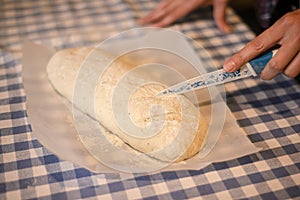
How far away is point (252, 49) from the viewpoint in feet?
3.38

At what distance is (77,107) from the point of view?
3.65ft

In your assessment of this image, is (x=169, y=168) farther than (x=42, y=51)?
No

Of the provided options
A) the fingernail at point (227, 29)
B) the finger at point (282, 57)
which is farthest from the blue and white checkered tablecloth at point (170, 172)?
the finger at point (282, 57)

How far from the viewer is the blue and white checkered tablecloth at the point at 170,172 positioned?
91 centimetres

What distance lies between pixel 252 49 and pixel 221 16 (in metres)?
0.47

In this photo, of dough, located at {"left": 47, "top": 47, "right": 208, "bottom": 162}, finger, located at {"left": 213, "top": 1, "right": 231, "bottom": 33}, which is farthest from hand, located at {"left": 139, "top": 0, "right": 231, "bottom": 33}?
dough, located at {"left": 47, "top": 47, "right": 208, "bottom": 162}

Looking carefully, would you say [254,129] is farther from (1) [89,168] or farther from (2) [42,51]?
(2) [42,51]

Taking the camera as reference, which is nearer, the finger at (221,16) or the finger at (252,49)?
the finger at (252,49)

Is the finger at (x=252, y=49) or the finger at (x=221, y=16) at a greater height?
the finger at (x=252, y=49)

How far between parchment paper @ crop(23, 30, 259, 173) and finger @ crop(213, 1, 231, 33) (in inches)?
17.2

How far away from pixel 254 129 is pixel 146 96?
11.8 inches

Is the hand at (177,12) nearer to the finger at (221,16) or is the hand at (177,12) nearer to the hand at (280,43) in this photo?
the finger at (221,16)

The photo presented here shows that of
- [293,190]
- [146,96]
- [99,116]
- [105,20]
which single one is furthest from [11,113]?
[293,190]

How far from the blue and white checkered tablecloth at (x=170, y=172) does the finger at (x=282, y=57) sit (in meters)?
0.13
